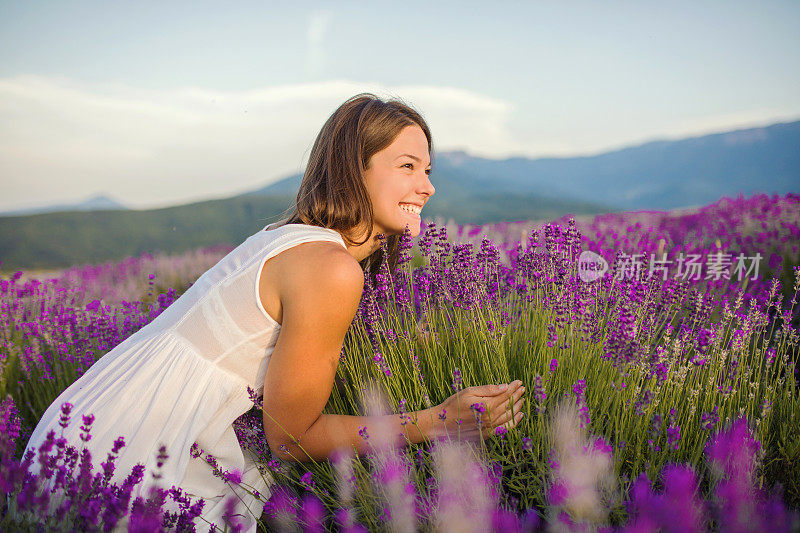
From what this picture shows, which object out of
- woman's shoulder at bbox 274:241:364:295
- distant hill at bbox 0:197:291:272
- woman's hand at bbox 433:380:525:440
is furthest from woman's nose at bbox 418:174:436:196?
distant hill at bbox 0:197:291:272

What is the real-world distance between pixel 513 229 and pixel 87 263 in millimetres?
7033

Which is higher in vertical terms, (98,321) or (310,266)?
(310,266)

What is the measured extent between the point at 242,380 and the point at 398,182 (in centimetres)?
108

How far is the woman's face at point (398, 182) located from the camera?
252 centimetres

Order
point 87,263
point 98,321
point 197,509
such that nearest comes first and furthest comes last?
point 197,509
point 98,321
point 87,263

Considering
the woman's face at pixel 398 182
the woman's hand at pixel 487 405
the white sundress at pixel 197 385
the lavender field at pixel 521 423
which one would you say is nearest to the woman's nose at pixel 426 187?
the woman's face at pixel 398 182

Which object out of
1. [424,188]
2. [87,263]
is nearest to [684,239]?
[424,188]

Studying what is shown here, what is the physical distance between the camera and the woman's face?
2.52m

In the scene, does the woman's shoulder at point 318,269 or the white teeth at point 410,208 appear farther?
the white teeth at point 410,208

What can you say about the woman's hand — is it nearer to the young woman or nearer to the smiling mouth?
the young woman

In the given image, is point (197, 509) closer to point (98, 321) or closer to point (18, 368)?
point (98, 321)

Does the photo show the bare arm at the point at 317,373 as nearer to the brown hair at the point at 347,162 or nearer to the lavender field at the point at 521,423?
the lavender field at the point at 521,423

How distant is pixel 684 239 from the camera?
6.57 metres

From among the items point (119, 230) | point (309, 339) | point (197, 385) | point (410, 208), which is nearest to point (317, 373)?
point (309, 339)
